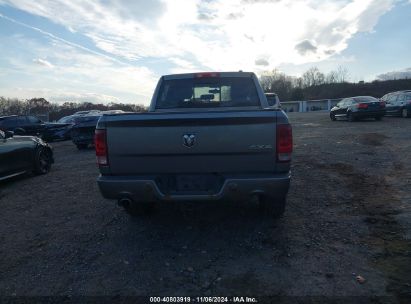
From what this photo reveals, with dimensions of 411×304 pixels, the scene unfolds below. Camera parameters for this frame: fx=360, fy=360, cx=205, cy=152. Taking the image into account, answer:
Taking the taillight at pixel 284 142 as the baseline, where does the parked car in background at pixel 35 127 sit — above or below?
below

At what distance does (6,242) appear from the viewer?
4816 mm

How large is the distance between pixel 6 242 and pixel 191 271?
273 cm

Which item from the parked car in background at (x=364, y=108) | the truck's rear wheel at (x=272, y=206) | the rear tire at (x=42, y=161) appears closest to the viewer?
the truck's rear wheel at (x=272, y=206)

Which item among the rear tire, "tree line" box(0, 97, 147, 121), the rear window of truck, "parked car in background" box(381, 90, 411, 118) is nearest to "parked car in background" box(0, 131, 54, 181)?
the rear tire

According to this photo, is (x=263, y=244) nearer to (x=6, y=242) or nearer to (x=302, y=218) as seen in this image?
(x=302, y=218)

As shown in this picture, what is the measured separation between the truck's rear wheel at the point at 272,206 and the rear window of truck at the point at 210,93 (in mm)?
1627

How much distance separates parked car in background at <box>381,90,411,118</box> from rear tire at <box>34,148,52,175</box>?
19.5m

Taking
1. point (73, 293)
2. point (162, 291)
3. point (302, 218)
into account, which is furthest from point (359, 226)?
point (73, 293)

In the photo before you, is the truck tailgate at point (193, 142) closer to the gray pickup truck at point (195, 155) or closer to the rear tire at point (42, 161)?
the gray pickup truck at point (195, 155)

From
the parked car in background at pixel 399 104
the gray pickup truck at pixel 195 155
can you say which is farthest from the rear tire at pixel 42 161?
the parked car in background at pixel 399 104

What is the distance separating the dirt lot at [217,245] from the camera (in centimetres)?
348

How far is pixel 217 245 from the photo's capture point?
437 centimetres

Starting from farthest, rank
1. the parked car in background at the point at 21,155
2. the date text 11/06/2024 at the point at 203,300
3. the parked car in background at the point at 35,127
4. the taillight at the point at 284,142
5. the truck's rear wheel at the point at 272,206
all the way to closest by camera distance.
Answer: the parked car in background at the point at 35,127, the parked car in background at the point at 21,155, the truck's rear wheel at the point at 272,206, the taillight at the point at 284,142, the date text 11/06/2024 at the point at 203,300

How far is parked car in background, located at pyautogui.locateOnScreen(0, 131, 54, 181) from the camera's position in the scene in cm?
806
